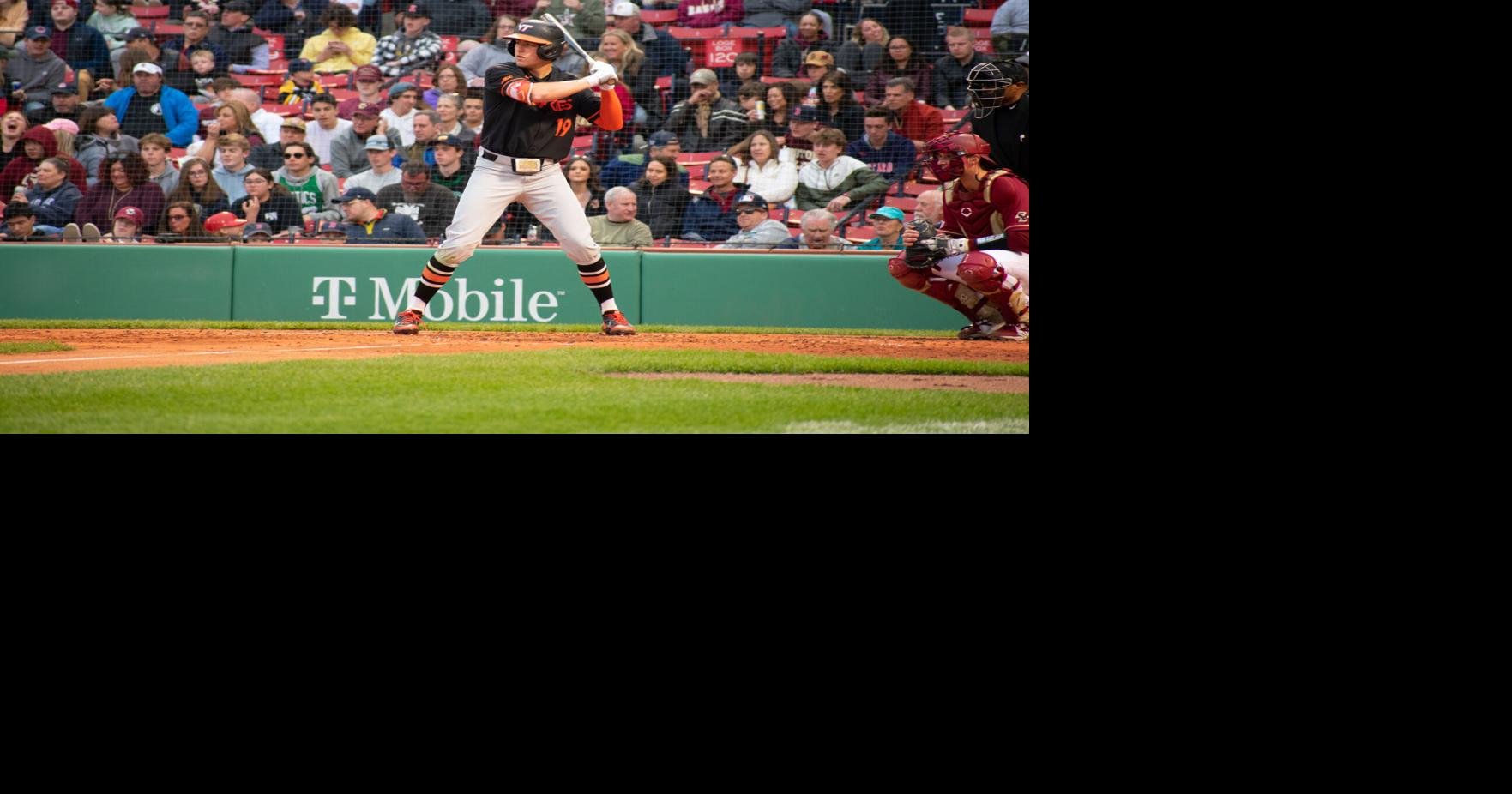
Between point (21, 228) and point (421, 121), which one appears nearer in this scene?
point (21, 228)

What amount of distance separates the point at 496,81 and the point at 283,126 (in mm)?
1512

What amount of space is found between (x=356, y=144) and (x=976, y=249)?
296 cm

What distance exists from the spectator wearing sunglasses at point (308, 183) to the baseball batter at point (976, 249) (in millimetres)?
2573

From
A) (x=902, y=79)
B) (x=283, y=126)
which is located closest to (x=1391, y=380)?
(x=902, y=79)

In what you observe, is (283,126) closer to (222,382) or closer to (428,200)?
(428,200)

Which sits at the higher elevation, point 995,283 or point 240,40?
point 240,40

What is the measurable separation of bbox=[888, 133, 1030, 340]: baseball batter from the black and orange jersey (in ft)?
4.65

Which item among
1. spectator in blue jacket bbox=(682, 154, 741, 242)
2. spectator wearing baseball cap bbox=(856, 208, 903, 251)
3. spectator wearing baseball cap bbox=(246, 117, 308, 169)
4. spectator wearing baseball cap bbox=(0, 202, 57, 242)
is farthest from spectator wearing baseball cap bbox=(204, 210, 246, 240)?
spectator wearing baseball cap bbox=(856, 208, 903, 251)

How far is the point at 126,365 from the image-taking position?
4.44m

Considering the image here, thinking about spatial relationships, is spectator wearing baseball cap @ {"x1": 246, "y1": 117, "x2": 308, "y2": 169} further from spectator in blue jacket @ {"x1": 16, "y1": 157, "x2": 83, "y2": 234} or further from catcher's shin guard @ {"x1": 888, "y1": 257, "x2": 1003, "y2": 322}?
catcher's shin guard @ {"x1": 888, "y1": 257, "x2": 1003, "y2": 322}

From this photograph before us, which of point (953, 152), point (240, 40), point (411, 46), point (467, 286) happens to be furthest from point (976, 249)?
point (240, 40)

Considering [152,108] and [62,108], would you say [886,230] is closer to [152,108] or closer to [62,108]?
[152,108]

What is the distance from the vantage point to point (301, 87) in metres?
6.33

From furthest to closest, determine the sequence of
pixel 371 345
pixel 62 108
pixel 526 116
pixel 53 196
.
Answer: pixel 62 108 < pixel 53 196 < pixel 526 116 < pixel 371 345
